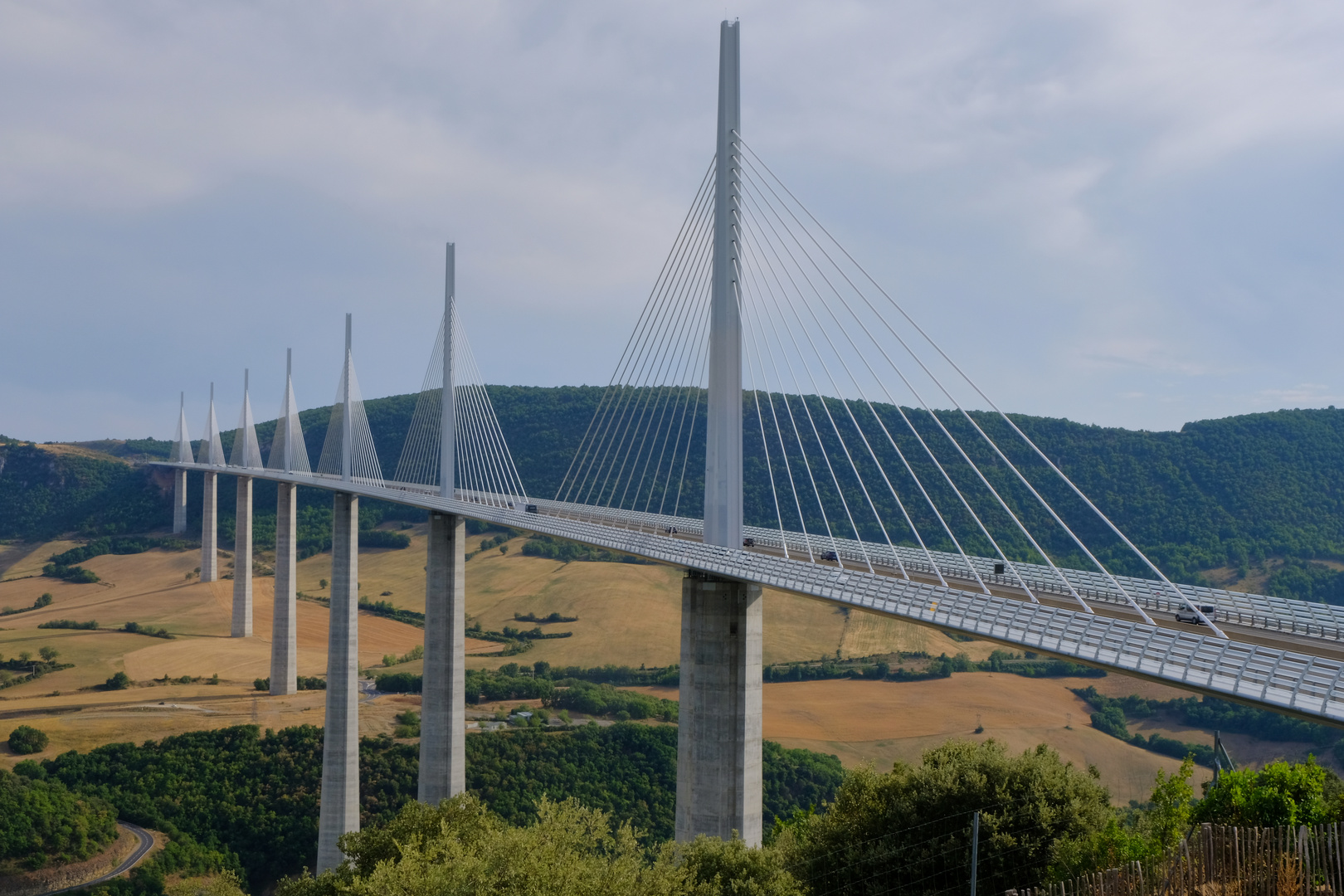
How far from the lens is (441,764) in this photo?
1155 inches

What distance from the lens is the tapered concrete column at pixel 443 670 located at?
96.3ft

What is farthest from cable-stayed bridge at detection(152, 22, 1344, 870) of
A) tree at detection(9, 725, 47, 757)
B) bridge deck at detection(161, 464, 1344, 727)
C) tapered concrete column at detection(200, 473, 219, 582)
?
tapered concrete column at detection(200, 473, 219, 582)

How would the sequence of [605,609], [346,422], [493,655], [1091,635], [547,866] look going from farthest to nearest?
[605,609]
[493,655]
[346,422]
[547,866]
[1091,635]

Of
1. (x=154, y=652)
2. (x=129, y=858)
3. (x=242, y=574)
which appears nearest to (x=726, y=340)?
(x=129, y=858)

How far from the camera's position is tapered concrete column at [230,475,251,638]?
59125mm

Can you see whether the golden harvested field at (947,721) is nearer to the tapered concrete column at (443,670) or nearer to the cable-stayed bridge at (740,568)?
the cable-stayed bridge at (740,568)

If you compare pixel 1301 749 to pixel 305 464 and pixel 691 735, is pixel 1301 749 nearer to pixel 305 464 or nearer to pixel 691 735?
pixel 691 735

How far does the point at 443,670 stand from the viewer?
29.9 metres

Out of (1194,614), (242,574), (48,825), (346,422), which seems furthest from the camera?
(242,574)

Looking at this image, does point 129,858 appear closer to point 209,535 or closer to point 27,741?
point 27,741

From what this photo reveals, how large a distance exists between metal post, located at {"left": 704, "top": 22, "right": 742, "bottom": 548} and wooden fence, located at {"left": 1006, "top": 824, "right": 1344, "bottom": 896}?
28.4 ft

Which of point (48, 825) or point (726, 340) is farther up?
point (726, 340)

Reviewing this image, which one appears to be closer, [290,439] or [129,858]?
[129,858]

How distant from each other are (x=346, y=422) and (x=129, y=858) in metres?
20.1
